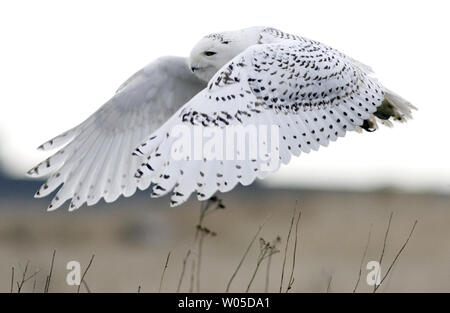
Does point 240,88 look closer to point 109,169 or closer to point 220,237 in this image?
point 109,169

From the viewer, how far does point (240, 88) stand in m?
5.52

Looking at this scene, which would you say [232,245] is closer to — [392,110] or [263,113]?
[392,110]

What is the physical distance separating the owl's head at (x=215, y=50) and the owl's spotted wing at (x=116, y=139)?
45cm

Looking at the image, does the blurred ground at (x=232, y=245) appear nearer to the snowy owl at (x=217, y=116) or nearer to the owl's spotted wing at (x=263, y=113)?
the snowy owl at (x=217, y=116)

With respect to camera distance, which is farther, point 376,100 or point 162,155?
point 376,100

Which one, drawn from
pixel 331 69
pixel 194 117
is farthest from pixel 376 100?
pixel 194 117

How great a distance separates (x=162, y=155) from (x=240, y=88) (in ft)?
2.52

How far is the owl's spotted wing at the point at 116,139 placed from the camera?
6.33 metres

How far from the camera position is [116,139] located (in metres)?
6.82

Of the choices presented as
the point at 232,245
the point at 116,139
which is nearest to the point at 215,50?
the point at 116,139

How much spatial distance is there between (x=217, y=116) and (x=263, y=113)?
344 mm

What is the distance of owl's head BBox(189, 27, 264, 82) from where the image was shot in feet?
21.0

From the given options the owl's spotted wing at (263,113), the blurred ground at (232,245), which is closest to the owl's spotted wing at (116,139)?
the owl's spotted wing at (263,113)

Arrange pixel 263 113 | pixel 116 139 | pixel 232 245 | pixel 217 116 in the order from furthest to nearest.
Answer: pixel 232 245
pixel 116 139
pixel 263 113
pixel 217 116
